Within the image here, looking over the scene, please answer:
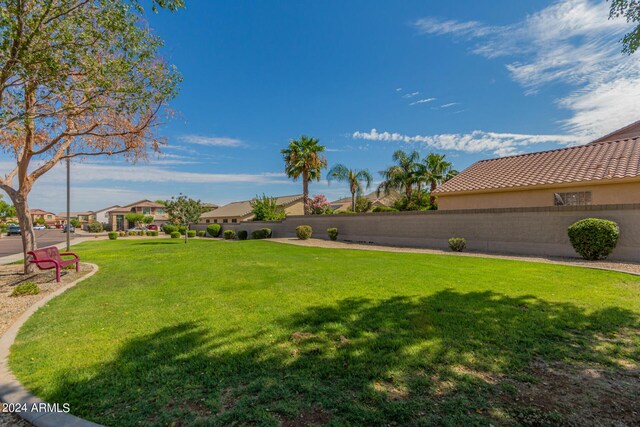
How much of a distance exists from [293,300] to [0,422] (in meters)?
4.47

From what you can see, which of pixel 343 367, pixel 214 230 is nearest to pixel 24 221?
pixel 343 367

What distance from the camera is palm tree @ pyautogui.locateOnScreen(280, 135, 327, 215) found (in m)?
35.2

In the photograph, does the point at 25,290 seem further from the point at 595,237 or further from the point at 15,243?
the point at 15,243

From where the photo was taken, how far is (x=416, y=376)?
11.7 ft

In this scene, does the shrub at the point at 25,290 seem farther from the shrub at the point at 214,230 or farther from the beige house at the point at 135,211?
the beige house at the point at 135,211

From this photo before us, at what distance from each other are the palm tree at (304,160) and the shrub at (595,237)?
25975mm

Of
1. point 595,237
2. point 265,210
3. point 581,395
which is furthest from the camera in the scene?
point 265,210

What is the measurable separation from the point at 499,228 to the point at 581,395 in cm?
1475

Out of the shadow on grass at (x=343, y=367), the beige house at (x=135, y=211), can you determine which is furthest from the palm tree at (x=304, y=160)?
the beige house at (x=135, y=211)

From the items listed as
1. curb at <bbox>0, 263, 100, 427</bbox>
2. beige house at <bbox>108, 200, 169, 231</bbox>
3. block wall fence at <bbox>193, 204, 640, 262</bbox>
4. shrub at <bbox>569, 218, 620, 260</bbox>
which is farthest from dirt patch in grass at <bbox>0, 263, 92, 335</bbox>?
beige house at <bbox>108, 200, 169, 231</bbox>

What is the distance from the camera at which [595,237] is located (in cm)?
1224

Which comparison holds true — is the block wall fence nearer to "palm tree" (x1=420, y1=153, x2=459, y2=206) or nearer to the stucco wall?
the stucco wall

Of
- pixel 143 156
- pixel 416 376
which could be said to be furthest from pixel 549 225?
pixel 143 156

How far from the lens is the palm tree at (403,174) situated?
37.9m
